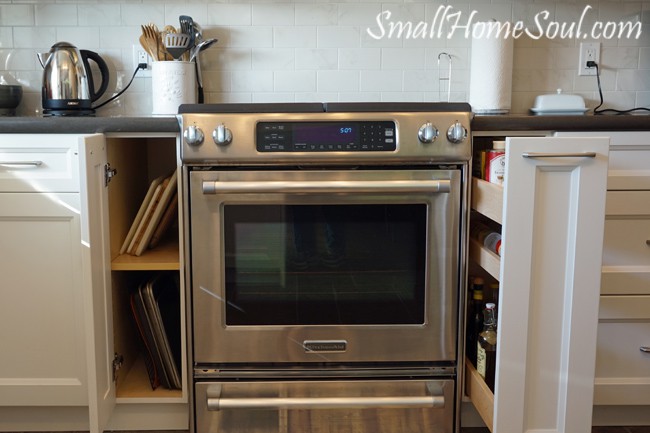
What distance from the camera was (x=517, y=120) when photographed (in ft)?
5.45

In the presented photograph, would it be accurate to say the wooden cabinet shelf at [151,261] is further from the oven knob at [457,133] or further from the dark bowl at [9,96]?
the oven knob at [457,133]

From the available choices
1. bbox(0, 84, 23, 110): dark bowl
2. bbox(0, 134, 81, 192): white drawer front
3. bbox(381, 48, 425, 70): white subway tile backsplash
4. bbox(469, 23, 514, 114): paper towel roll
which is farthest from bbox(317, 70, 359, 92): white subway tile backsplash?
bbox(0, 84, 23, 110): dark bowl

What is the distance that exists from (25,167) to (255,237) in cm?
62

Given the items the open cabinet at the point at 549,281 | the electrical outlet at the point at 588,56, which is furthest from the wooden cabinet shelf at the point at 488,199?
the electrical outlet at the point at 588,56

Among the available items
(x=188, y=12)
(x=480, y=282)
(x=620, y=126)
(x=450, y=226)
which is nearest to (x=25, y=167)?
(x=188, y=12)

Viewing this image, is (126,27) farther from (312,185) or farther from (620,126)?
(620,126)

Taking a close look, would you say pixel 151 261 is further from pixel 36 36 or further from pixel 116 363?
pixel 36 36

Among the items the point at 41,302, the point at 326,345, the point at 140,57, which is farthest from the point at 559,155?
the point at 140,57

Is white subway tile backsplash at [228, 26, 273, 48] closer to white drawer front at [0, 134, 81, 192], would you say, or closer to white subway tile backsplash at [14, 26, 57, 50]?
white subway tile backsplash at [14, 26, 57, 50]

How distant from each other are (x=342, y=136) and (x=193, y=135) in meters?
0.37

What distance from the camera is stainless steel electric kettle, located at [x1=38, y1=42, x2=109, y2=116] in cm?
201

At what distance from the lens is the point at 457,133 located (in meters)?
1.60

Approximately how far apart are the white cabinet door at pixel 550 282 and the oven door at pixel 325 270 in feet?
1.04

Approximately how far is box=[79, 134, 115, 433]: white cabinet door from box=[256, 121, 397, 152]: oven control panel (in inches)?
18.6
